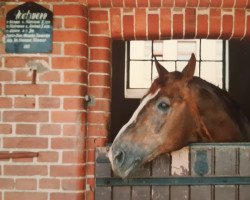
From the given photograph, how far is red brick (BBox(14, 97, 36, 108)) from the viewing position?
3.21 m

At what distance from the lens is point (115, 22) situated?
3338 millimetres

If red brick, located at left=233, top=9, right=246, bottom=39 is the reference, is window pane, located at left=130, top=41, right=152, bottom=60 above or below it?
above

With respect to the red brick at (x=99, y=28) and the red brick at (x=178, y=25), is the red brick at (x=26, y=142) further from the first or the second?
the red brick at (x=178, y=25)

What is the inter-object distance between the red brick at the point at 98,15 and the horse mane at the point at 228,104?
91 centimetres

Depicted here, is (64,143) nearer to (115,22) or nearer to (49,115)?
(49,115)

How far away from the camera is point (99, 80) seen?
11.0 feet

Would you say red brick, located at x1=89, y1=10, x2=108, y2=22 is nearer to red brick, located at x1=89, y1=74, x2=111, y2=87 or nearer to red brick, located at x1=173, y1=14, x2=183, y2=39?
red brick, located at x1=89, y1=74, x2=111, y2=87

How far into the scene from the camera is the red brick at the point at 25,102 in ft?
10.5

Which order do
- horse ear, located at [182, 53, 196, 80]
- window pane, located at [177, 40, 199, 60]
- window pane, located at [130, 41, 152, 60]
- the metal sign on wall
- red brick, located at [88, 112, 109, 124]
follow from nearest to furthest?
horse ear, located at [182, 53, 196, 80], the metal sign on wall, red brick, located at [88, 112, 109, 124], window pane, located at [177, 40, 199, 60], window pane, located at [130, 41, 152, 60]

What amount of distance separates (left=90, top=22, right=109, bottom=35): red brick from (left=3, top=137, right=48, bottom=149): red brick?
1.00m

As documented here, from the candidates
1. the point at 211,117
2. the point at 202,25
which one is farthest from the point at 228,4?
the point at 211,117

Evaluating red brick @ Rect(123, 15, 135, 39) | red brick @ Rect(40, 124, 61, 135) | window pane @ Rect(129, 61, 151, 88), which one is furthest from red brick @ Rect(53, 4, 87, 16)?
window pane @ Rect(129, 61, 151, 88)

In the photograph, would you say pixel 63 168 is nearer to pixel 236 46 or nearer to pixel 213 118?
pixel 213 118

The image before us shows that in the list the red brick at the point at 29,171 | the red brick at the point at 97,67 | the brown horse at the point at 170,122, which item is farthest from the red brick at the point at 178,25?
the red brick at the point at 29,171
